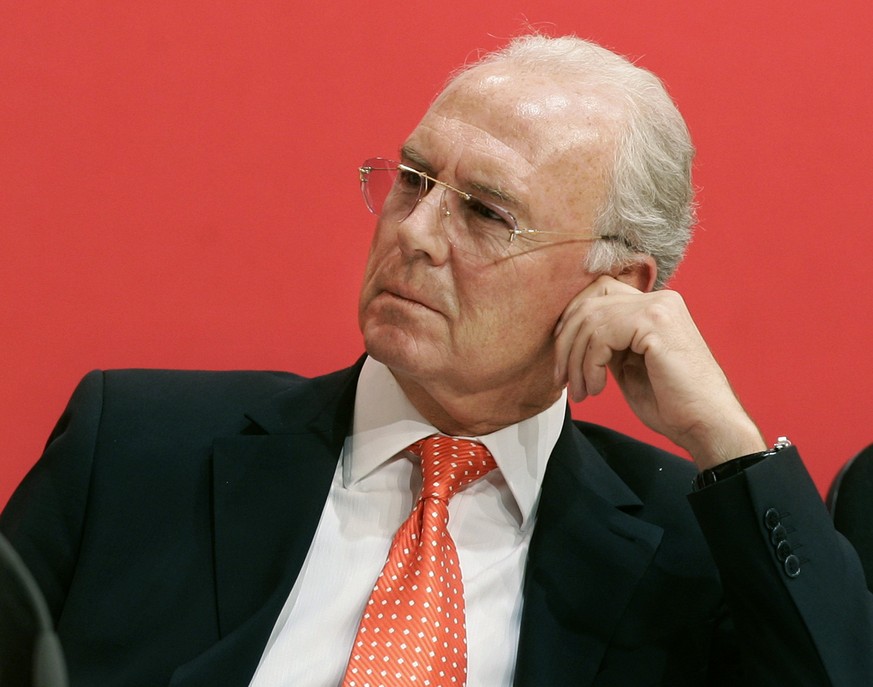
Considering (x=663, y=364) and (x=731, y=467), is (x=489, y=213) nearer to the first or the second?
(x=663, y=364)

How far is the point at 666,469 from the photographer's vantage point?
1939 millimetres

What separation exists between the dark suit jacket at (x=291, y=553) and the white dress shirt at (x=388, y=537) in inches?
1.3

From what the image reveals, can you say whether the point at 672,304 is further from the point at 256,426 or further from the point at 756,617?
the point at 256,426

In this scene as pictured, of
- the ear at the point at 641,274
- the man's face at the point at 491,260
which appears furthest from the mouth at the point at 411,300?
the ear at the point at 641,274

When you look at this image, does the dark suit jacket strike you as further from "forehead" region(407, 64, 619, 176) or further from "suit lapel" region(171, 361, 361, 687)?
"forehead" region(407, 64, 619, 176)

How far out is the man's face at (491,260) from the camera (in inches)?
65.2

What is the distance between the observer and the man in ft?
5.27

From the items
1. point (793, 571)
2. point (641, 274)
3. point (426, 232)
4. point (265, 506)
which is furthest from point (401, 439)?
point (793, 571)

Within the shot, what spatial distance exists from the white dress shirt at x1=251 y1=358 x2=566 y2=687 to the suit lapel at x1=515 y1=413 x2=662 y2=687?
3 centimetres

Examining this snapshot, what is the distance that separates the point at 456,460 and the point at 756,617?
1.64 ft

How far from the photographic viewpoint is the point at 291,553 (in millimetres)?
1657

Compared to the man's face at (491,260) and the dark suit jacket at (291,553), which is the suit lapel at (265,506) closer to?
the dark suit jacket at (291,553)

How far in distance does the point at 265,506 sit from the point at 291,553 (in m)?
0.09

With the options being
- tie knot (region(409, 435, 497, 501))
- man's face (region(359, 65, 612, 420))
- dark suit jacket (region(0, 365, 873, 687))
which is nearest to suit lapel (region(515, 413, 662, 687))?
Answer: dark suit jacket (region(0, 365, 873, 687))
